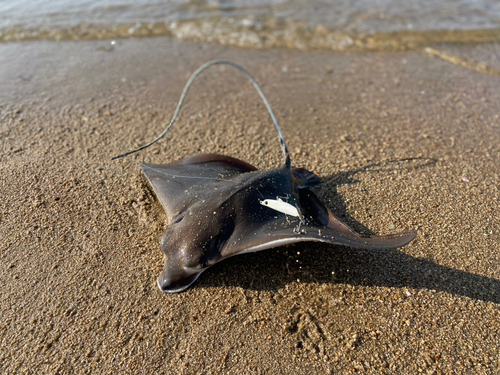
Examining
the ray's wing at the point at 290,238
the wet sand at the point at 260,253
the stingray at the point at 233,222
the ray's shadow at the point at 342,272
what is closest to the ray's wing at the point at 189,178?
the stingray at the point at 233,222

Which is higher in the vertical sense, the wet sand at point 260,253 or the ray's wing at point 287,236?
the ray's wing at point 287,236

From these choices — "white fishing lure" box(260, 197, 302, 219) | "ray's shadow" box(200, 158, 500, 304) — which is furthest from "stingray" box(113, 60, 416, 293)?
"ray's shadow" box(200, 158, 500, 304)

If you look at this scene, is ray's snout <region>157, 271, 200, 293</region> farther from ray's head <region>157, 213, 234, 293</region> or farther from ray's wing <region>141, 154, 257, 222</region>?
ray's wing <region>141, 154, 257, 222</region>

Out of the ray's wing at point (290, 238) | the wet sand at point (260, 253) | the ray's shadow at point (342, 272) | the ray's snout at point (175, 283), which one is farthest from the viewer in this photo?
the ray's shadow at point (342, 272)

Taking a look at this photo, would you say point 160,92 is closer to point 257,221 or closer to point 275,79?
point 275,79

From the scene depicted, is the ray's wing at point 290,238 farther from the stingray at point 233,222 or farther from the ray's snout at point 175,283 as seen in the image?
the ray's snout at point 175,283

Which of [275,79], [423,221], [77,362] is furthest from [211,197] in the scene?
[275,79]

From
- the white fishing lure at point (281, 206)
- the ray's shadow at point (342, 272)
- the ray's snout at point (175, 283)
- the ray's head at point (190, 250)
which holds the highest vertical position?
the white fishing lure at point (281, 206)
